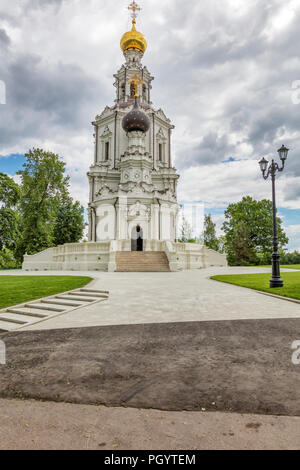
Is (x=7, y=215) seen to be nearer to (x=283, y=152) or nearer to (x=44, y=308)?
(x=44, y=308)

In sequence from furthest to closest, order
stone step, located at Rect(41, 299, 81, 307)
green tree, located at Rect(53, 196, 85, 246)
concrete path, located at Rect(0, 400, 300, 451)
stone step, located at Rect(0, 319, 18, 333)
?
green tree, located at Rect(53, 196, 85, 246) → stone step, located at Rect(41, 299, 81, 307) → stone step, located at Rect(0, 319, 18, 333) → concrete path, located at Rect(0, 400, 300, 451)

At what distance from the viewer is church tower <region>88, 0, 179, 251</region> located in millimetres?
32750

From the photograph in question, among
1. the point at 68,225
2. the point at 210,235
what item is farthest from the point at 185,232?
the point at 68,225

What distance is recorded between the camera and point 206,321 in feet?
19.1

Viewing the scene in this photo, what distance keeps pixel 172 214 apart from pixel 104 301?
27940mm

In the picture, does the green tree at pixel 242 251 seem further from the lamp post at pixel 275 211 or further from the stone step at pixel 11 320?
the stone step at pixel 11 320

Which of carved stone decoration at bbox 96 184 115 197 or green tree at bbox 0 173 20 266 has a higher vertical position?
carved stone decoration at bbox 96 184 115 197

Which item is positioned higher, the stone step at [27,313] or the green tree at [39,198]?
the green tree at [39,198]

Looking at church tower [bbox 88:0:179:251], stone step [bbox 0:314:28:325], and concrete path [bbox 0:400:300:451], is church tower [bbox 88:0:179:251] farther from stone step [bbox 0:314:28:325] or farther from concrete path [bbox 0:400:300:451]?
concrete path [bbox 0:400:300:451]

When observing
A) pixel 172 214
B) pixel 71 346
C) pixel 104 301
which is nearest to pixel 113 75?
pixel 172 214

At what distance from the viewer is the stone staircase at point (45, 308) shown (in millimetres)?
6406

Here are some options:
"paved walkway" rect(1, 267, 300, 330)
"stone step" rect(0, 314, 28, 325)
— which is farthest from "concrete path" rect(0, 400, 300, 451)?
"stone step" rect(0, 314, 28, 325)

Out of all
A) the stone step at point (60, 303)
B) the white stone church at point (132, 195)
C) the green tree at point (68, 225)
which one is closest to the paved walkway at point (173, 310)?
the stone step at point (60, 303)

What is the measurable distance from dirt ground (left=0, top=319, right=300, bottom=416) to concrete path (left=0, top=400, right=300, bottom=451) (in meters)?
0.16
